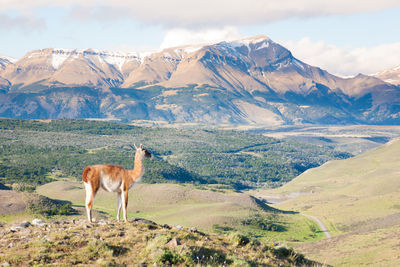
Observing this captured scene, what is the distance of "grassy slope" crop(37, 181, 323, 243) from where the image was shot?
10519 cm

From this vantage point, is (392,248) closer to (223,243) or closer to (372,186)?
(223,243)

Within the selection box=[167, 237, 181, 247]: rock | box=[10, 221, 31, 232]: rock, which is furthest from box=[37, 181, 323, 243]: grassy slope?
box=[167, 237, 181, 247]: rock

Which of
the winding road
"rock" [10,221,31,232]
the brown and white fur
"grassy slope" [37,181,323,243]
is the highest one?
the brown and white fur

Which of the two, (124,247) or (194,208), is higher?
(124,247)

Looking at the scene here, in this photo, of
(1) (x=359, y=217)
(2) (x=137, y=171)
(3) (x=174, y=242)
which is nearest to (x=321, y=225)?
(1) (x=359, y=217)

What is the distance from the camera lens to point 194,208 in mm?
119188

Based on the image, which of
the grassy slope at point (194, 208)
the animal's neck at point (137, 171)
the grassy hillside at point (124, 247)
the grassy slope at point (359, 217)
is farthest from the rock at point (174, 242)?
the grassy slope at point (194, 208)

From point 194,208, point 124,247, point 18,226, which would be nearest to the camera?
point 124,247

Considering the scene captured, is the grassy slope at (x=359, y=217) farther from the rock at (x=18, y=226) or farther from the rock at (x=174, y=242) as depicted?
the rock at (x=18, y=226)

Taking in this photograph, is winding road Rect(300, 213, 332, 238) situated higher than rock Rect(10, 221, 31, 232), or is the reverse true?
rock Rect(10, 221, 31, 232)

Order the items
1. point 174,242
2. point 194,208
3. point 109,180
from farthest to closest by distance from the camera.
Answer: point 194,208 → point 109,180 → point 174,242

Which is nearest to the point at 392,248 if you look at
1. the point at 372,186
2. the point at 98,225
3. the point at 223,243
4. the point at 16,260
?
the point at 223,243

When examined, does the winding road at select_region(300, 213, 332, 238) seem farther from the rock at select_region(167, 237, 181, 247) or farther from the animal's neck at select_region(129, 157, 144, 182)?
the animal's neck at select_region(129, 157, 144, 182)

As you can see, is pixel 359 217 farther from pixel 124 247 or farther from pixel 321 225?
pixel 124 247
